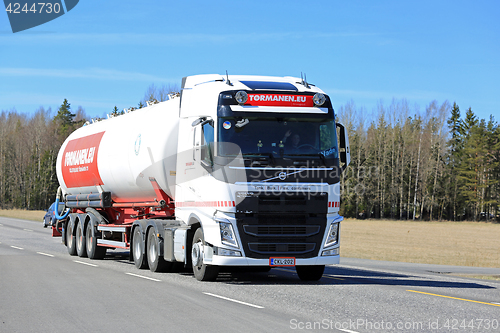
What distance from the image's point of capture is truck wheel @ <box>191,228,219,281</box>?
13.2 metres

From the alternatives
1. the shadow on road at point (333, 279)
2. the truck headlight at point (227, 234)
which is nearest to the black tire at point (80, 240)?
the shadow on road at point (333, 279)

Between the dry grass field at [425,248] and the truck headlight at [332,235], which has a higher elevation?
the truck headlight at [332,235]

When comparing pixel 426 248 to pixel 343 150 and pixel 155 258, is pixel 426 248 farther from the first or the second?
pixel 343 150

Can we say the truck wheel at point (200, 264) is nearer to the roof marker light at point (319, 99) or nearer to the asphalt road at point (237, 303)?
the asphalt road at point (237, 303)

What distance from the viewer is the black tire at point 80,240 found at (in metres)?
21.0

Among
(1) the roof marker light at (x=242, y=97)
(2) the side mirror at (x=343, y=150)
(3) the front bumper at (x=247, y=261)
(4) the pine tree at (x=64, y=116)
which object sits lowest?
(3) the front bumper at (x=247, y=261)

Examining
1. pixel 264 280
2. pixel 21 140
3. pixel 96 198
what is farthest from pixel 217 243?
pixel 21 140

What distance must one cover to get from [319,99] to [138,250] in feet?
23.1

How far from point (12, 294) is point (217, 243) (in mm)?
4032

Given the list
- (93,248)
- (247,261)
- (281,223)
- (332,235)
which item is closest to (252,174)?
(281,223)

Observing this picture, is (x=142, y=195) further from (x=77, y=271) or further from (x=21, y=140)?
(x=21, y=140)

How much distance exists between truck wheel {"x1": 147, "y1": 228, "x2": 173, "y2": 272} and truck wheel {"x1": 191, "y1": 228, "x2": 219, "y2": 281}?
6.34 ft

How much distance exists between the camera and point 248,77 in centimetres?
1400

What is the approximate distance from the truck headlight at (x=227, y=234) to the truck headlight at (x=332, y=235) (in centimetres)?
207
